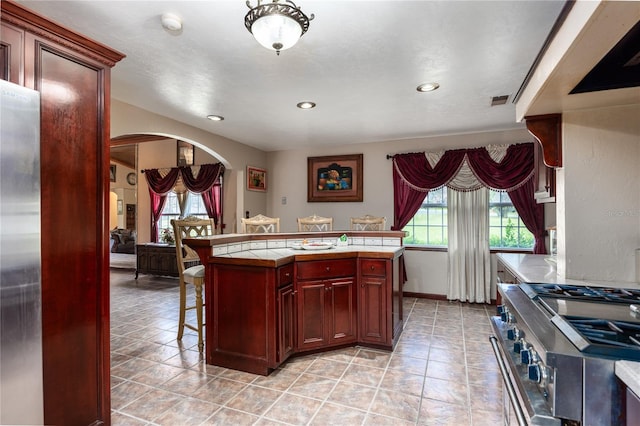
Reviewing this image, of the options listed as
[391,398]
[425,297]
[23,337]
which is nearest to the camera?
[23,337]

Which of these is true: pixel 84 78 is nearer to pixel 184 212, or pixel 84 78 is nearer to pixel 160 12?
pixel 160 12

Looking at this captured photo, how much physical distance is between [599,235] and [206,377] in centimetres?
278

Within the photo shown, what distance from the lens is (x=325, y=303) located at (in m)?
2.62

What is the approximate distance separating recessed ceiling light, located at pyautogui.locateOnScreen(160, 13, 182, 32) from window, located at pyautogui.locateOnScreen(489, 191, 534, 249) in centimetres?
417

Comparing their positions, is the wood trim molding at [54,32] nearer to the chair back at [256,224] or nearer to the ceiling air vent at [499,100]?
the chair back at [256,224]

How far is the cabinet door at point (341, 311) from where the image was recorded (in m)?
2.65

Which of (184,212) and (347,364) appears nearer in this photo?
(347,364)

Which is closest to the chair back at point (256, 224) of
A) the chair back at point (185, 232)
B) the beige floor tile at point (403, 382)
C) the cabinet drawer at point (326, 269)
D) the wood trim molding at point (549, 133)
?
A: the chair back at point (185, 232)

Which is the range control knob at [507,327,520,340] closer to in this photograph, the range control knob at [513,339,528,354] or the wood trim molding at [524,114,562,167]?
the range control knob at [513,339,528,354]

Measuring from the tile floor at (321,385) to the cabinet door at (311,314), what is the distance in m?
0.16

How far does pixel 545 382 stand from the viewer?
0.90m

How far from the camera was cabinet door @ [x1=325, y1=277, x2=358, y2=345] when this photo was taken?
2650 mm

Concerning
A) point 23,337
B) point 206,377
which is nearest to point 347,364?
point 206,377

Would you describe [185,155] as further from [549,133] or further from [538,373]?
[538,373]
